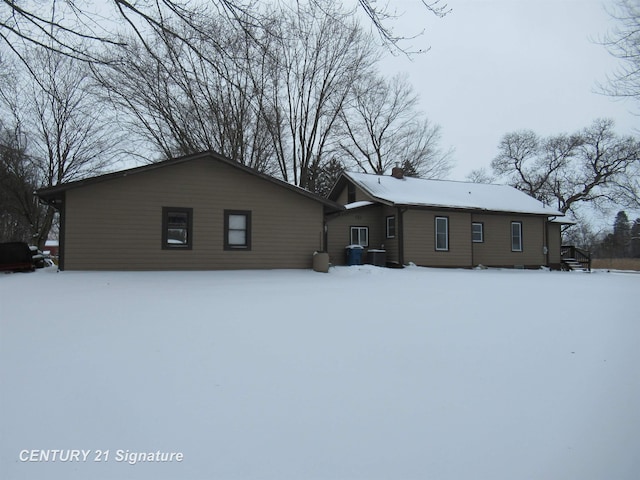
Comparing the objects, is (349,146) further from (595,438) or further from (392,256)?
(595,438)

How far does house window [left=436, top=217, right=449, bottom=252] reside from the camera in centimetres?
1833

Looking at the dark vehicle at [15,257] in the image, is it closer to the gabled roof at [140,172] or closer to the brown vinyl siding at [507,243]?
the gabled roof at [140,172]

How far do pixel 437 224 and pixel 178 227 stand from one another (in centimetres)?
1113

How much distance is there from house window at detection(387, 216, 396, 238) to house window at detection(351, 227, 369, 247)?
0.98 m

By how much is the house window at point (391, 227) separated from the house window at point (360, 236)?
98 cm

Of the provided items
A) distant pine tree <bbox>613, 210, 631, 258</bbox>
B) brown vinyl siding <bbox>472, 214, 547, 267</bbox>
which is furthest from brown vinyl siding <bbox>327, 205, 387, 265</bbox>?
distant pine tree <bbox>613, 210, 631, 258</bbox>

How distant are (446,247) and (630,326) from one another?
42.1ft

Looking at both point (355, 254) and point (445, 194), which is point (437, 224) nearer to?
point (445, 194)

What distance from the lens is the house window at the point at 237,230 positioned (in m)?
13.6

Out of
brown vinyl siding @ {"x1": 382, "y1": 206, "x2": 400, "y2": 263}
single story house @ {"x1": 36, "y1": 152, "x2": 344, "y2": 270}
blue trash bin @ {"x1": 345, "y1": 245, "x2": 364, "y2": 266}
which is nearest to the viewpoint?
single story house @ {"x1": 36, "y1": 152, "x2": 344, "y2": 270}

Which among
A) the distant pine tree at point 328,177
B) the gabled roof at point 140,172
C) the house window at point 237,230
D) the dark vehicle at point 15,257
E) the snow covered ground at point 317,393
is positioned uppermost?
the distant pine tree at point 328,177

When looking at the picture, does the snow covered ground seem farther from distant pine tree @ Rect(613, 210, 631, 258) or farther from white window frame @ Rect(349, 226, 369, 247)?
distant pine tree @ Rect(613, 210, 631, 258)

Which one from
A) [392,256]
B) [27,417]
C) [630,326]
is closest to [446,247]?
[392,256]

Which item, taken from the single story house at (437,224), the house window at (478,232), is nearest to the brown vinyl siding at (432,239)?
the single story house at (437,224)
